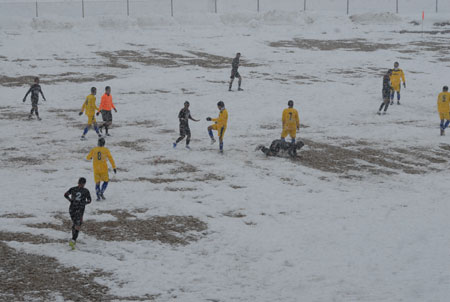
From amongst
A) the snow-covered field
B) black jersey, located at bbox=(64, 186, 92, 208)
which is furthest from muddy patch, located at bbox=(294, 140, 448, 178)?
black jersey, located at bbox=(64, 186, 92, 208)

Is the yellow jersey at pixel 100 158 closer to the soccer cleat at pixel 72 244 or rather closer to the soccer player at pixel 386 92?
the soccer cleat at pixel 72 244

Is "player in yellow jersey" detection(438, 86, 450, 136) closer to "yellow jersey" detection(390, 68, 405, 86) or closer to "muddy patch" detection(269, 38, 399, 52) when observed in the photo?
"yellow jersey" detection(390, 68, 405, 86)

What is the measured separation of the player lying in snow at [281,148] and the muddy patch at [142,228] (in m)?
5.71

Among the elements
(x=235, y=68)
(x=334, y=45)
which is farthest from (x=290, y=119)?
(x=334, y=45)

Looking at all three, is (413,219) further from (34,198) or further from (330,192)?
(34,198)

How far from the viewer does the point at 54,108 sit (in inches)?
965

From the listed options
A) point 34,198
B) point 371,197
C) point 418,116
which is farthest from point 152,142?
point 418,116

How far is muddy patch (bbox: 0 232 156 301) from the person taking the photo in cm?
884

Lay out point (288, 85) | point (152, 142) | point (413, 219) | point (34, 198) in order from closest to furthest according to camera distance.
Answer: point (413, 219), point (34, 198), point (152, 142), point (288, 85)

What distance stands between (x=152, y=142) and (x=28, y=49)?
22929 mm

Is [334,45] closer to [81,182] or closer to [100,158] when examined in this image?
[100,158]

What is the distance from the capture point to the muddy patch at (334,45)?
1639 inches

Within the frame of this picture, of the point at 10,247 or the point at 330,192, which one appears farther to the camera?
the point at 330,192

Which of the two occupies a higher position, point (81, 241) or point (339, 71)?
point (339, 71)
